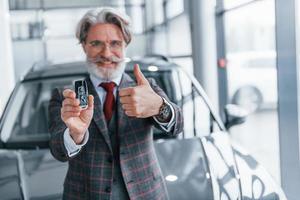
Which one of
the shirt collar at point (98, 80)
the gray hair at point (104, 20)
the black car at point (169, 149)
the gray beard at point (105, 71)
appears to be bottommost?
the black car at point (169, 149)

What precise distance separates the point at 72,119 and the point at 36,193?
943 mm

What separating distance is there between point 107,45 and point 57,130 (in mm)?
315

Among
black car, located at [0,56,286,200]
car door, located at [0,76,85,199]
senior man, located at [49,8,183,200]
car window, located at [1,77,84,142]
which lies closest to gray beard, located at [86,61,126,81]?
senior man, located at [49,8,183,200]

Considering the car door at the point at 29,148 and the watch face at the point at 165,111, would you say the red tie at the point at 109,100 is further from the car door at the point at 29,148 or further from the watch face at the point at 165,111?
the car door at the point at 29,148

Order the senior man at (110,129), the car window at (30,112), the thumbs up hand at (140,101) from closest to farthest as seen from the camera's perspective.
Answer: the thumbs up hand at (140,101) → the senior man at (110,129) → the car window at (30,112)

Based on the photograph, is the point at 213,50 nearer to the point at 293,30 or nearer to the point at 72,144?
the point at 293,30

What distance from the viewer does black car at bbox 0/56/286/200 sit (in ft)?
7.36

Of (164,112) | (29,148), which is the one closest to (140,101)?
(164,112)

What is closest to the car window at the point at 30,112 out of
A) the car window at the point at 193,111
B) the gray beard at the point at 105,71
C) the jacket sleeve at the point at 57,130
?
the car window at the point at 193,111

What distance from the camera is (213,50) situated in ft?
18.7

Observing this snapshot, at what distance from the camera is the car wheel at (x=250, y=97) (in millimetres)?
8688

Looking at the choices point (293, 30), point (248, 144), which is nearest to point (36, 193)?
point (293, 30)

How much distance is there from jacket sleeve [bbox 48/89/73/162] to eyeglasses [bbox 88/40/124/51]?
0.73 ft

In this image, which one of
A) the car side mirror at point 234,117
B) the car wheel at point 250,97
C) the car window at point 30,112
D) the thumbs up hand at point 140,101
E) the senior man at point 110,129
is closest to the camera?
the thumbs up hand at point 140,101
